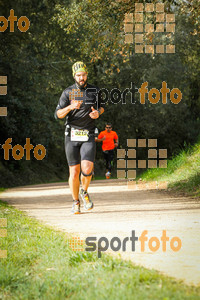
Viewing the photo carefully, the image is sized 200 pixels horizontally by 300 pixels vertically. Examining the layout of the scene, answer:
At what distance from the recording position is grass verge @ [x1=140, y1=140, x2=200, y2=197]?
14.6m

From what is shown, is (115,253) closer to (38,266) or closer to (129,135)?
(38,266)

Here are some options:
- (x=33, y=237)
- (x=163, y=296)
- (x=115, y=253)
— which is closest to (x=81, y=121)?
(x=33, y=237)

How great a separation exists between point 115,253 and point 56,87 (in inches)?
1114

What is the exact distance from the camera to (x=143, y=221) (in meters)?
8.77

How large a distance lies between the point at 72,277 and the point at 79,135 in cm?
394
